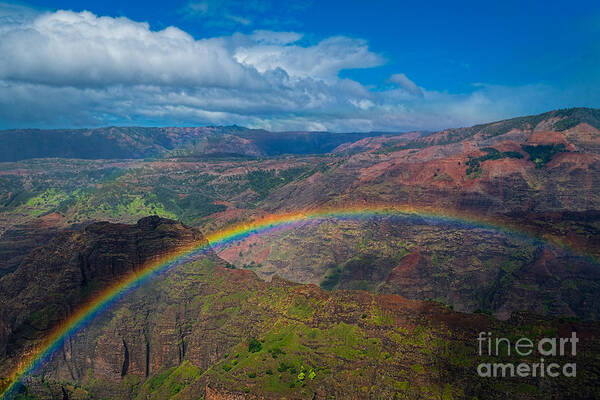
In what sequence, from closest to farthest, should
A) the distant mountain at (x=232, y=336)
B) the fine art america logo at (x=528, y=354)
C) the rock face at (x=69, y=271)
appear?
the fine art america logo at (x=528, y=354), the distant mountain at (x=232, y=336), the rock face at (x=69, y=271)

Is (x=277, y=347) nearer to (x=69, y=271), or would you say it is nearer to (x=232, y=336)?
(x=232, y=336)

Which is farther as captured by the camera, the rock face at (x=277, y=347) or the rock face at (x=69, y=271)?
the rock face at (x=69, y=271)

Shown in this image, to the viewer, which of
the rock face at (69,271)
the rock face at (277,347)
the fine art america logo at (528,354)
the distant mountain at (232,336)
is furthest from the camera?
the rock face at (69,271)

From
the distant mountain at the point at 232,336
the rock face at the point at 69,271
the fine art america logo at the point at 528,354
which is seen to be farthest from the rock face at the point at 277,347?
the rock face at the point at 69,271

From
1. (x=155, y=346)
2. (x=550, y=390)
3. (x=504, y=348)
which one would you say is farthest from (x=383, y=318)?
(x=155, y=346)

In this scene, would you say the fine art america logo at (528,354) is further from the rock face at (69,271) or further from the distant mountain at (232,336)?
the rock face at (69,271)

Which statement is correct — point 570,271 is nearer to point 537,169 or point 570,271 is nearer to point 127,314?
point 537,169

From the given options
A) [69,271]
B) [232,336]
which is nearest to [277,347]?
[232,336]
